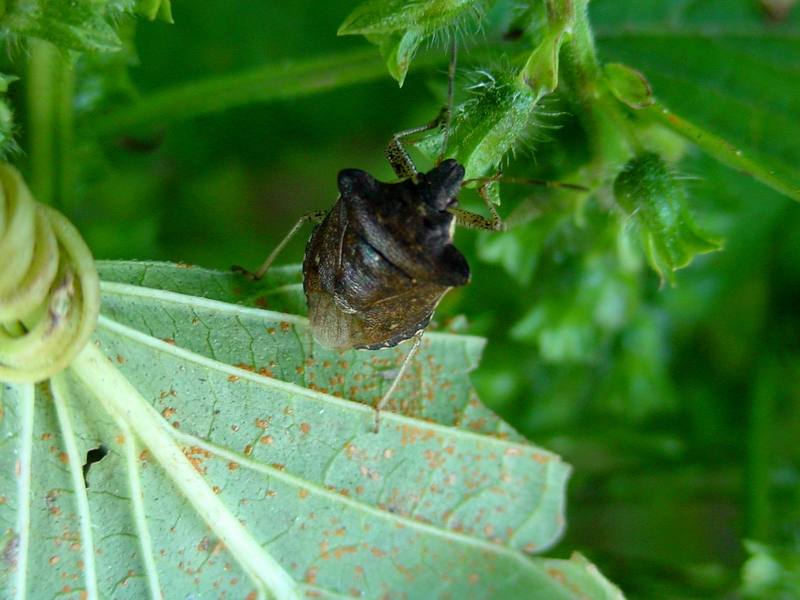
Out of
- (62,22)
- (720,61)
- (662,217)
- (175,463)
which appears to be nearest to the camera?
(62,22)

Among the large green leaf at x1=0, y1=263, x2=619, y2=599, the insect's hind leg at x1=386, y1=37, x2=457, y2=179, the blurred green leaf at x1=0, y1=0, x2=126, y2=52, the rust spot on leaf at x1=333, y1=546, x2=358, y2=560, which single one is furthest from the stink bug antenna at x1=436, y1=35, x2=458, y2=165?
the rust spot on leaf at x1=333, y1=546, x2=358, y2=560

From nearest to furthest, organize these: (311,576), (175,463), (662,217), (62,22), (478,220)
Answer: (62,22), (662,217), (175,463), (311,576), (478,220)

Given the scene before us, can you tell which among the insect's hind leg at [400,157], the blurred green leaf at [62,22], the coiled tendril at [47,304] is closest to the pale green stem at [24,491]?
the coiled tendril at [47,304]

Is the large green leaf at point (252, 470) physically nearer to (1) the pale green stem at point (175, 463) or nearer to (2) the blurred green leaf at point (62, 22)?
(1) the pale green stem at point (175, 463)

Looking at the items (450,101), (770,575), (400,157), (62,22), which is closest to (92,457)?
(62,22)

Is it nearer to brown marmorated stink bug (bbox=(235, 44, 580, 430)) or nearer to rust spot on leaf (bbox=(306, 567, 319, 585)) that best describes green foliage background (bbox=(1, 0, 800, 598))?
brown marmorated stink bug (bbox=(235, 44, 580, 430))

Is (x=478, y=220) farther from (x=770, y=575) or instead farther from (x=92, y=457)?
(x=770, y=575)

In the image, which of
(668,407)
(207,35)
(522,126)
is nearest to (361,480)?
(522,126)
